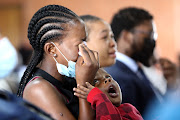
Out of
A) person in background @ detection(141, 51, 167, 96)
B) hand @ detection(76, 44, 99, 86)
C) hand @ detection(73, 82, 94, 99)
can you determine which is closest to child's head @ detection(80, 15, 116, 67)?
hand @ detection(76, 44, 99, 86)

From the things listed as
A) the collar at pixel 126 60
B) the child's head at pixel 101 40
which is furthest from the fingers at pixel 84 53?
the collar at pixel 126 60

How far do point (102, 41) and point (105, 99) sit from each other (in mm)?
791

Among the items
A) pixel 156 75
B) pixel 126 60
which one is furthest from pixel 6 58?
pixel 156 75

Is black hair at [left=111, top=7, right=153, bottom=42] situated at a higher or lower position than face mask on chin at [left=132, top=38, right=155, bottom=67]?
higher

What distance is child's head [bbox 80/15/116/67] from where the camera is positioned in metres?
1.99

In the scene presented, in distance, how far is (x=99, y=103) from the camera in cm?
128

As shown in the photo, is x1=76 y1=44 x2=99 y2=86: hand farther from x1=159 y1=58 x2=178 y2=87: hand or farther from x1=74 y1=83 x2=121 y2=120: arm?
x1=159 y1=58 x2=178 y2=87: hand

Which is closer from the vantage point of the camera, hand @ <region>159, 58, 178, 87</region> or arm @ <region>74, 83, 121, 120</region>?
arm @ <region>74, 83, 121, 120</region>

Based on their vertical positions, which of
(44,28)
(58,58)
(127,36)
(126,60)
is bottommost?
(126,60)

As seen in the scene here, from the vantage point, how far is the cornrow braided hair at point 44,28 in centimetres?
150

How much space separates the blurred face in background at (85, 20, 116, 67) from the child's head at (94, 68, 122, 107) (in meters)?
0.47

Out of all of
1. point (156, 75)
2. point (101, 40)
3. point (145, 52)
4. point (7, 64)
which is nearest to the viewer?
point (101, 40)

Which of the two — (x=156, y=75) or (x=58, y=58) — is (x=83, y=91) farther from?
(x=156, y=75)

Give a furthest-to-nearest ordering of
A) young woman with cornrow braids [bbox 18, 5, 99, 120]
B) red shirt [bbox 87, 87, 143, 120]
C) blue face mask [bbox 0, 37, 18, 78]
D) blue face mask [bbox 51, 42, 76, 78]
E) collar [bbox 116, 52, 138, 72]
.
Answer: blue face mask [bbox 0, 37, 18, 78] < collar [bbox 116, 52, 138, 72] < blue face mask [bbox 51, 42, 76, 78] < young woman with cornrow braids [bbox 18, 5, 99, 120] < red shirt [bbox 87, 87, 143, 120]
